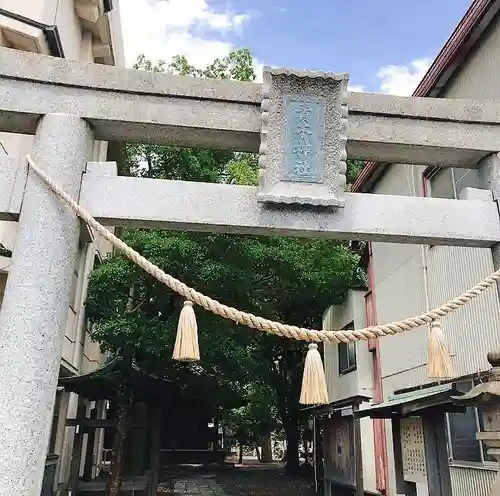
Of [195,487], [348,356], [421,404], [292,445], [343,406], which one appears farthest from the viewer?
[292,445]

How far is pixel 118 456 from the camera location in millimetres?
10359

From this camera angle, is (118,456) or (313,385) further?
(118,456)

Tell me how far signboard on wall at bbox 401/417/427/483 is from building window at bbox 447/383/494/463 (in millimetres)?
1167

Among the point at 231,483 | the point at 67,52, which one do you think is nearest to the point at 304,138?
the point at 67,52

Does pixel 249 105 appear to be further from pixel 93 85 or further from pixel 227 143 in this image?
pixel 93 85

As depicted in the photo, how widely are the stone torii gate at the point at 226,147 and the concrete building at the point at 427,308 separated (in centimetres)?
73

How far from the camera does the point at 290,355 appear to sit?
20.0 metres

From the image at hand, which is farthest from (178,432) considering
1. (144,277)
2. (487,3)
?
(487,3)

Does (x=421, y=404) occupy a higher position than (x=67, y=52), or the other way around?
(x=67, y=52)

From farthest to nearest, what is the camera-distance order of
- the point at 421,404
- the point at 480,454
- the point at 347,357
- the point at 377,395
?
1. the point at 347,357
2. the point at 377,395
3. the point at 480,454
4. the point at 421,404

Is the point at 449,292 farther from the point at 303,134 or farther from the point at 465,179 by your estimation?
the point at 303,134

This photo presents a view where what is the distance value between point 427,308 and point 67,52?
348 inches

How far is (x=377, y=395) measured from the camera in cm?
1257

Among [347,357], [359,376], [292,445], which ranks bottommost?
[292,445]
